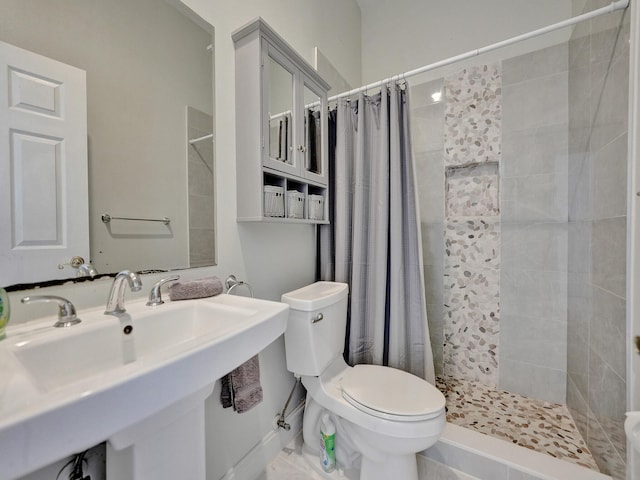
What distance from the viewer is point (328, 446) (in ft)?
4.06

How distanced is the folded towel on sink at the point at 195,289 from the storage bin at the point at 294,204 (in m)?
0.46

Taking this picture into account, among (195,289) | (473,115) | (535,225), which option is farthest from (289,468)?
(473,115)

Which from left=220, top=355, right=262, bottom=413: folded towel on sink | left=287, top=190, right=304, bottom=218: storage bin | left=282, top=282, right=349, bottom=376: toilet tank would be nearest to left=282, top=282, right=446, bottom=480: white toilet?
left=282, top=282, right=349, bottom=376: toilet tank

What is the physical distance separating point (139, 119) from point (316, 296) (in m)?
0.92

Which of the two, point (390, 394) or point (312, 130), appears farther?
point (312, 130)

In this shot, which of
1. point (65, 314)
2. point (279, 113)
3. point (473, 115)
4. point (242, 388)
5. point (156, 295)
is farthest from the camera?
point (473, 115)

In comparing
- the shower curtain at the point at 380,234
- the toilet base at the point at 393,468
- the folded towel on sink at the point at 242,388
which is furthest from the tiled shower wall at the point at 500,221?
the folded towel on sink at the point at 242,388

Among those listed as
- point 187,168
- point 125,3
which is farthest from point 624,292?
point 125,3

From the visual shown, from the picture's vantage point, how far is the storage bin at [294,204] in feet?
4.10

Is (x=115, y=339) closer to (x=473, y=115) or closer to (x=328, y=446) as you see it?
(x=328, y=446)

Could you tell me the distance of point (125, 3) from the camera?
2.71ft

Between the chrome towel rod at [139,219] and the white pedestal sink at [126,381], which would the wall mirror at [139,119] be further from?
the white pedestal sink at [126,381]

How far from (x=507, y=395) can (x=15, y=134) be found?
254 centimetres

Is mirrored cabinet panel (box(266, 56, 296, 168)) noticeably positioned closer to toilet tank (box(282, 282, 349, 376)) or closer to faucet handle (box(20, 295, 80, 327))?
toilet tank (box(282, 282, 349, 376))
